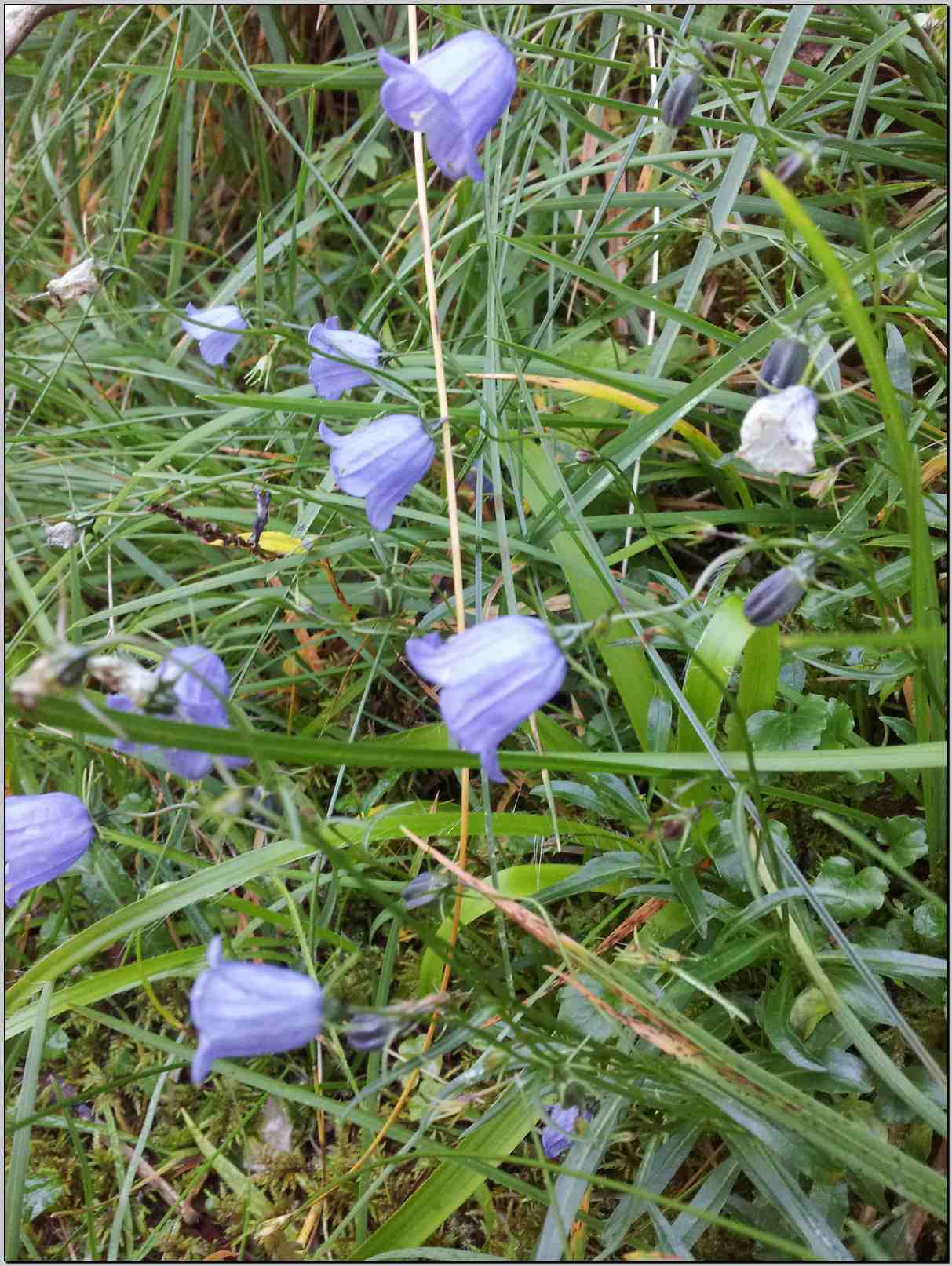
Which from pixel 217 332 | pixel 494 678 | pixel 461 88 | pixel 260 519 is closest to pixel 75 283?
pixel 217 332

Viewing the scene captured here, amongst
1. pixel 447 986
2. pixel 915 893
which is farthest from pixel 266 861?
pixel 915 893

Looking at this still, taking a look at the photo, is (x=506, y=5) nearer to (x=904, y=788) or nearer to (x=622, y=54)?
(x=622, y=54)

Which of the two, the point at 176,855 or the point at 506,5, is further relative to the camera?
Result: the point at 506,5

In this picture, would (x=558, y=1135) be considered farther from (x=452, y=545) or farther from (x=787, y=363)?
(x=787, y=363)

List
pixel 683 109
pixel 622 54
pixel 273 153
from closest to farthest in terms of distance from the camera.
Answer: pixel 683 109, pixel 622 54, pixel 273 153

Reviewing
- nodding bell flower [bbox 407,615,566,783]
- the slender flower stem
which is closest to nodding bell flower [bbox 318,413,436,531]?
the slender flower stem

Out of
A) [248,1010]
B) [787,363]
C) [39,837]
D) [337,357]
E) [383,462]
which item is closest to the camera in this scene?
[248,1010]

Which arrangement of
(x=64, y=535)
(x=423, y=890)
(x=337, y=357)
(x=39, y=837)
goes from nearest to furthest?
(x=423, y=890) → (x=39, y=837) → (x=337, y=357) → (x=64, y=535)
